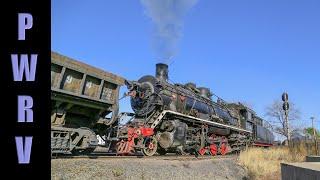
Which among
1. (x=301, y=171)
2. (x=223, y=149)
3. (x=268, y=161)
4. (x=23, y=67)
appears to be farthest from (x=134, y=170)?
(x=223, y=149)

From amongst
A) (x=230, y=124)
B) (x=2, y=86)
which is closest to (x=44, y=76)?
(x=2, y=86)

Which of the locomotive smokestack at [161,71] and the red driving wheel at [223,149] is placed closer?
the locomotive smokestack at [161,71]

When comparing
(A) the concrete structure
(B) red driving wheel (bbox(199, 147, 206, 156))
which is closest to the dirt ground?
(A) the concrete structure

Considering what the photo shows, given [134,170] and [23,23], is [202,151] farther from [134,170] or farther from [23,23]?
[23,23]

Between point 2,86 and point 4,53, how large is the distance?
21cm

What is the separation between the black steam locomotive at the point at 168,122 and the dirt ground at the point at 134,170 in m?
3.50

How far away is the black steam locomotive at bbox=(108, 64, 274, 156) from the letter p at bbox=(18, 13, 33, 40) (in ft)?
39.5

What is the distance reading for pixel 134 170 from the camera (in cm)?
952

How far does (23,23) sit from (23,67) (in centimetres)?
29

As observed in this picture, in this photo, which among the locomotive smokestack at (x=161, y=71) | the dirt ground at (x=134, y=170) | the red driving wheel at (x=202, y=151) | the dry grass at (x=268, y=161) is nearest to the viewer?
the dirt ground at (x=134, y=170)

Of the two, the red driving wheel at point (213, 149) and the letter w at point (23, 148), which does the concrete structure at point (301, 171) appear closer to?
the letter w at point (23, 148)

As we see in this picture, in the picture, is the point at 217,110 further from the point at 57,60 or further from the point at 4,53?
the point at 4,53

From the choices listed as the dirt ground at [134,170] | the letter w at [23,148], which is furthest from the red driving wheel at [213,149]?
the letter w at [23,148]

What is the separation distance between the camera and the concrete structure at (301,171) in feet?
19.3
